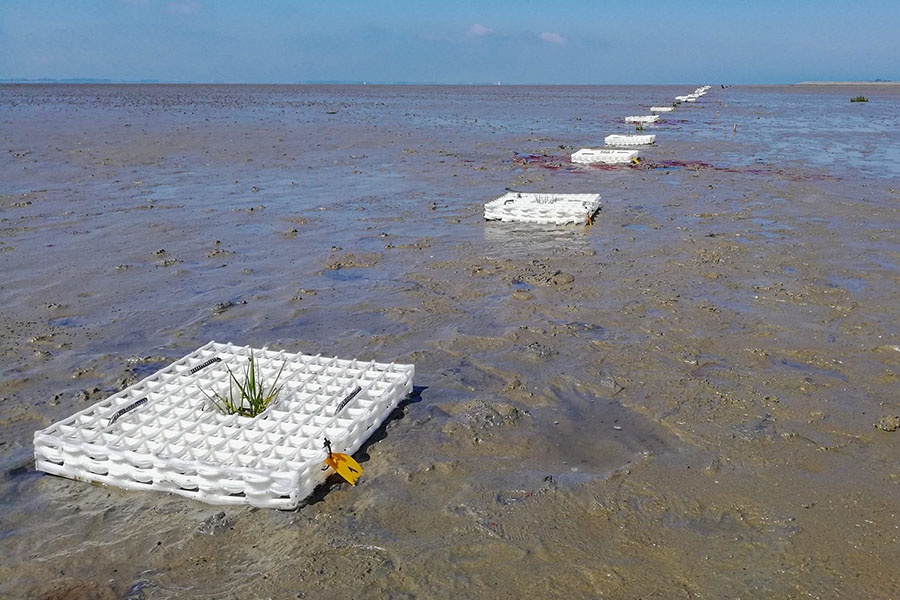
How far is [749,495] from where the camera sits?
5098 mm

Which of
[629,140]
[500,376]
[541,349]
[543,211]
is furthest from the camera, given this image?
[629,140]

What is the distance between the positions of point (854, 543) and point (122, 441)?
5310 millimetres

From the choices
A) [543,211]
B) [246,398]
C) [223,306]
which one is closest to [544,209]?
[543,211]

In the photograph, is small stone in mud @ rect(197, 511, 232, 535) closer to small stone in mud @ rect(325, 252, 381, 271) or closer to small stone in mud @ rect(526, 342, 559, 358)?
small stone in mud @ rect(526, 342, 559, 358)

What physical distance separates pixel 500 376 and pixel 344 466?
Answer: 2548 mm

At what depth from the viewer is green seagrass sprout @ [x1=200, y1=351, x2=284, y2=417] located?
5.93 meters

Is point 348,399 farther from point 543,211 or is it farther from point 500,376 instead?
point 543,211

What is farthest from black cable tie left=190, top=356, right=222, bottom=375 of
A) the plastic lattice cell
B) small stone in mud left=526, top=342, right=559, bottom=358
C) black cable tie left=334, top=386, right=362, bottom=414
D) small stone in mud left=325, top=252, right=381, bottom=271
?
small stone in mud left=325, top=252, right=381, bottom=271

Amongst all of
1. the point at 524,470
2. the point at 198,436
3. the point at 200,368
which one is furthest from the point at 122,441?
the point at 524,470

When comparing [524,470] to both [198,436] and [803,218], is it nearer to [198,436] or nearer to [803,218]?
[198,436]

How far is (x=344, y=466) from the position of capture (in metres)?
5.02

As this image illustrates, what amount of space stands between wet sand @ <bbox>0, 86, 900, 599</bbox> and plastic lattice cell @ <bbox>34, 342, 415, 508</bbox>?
0.55 ft

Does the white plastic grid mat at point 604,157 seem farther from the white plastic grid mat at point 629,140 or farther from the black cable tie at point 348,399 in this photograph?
the black cable tie at point 348,399

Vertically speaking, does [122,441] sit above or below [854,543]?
above
